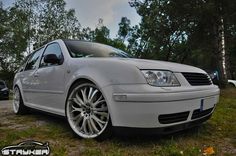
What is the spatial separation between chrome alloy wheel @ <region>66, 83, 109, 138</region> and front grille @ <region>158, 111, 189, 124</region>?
633 millimetres

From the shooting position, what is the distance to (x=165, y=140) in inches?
135

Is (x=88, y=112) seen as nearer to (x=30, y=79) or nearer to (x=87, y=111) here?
(x=87, y=111)

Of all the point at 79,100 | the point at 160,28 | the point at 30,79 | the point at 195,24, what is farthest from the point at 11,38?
the point at 79,100

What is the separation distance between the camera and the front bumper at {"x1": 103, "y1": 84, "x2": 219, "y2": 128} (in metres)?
3.06

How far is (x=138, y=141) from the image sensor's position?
136 inches

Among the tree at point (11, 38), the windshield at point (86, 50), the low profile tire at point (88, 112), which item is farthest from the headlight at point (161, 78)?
the tree at point (11, 38)

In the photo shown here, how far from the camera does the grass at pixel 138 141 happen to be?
308 centimetres

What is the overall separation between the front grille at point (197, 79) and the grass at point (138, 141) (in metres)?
0.68

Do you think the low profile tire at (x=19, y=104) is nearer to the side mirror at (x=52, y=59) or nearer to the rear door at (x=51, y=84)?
the rear door at (x=51, y=84)

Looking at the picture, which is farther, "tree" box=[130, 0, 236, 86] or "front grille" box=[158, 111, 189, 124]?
"tree" box=[130, 0, 236, 86]

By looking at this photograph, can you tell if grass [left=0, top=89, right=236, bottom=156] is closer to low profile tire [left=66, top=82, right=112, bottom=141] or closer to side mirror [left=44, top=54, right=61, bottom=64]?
low profile tire [left=66, top=82, right=112, bottom=141]

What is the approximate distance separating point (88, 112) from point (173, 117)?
1091 mm

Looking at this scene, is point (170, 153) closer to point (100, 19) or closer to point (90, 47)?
point (90, 47)

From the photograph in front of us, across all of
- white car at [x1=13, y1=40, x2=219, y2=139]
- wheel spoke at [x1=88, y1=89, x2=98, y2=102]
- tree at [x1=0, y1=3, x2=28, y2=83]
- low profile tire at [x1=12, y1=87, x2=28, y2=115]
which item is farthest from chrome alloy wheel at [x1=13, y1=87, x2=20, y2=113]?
tree at [x1=0, y1=3, x2=28, y2=83]
